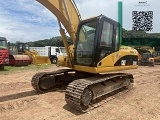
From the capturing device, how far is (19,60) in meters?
18.1

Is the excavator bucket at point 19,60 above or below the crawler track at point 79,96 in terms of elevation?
above

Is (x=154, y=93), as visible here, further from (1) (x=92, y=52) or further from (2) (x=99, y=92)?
(1) (x=92, y=52)

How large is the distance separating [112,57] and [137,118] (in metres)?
2.21

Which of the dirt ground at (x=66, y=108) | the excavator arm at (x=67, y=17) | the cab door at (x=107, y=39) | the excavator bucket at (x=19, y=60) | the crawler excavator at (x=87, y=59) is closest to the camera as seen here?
the dirt ground at (x=66, y=108)

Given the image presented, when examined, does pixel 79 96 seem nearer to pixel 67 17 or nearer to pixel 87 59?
pixel 87 59

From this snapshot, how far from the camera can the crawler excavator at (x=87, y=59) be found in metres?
5.74

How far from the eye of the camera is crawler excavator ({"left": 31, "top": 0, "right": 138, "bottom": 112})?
5738 mm

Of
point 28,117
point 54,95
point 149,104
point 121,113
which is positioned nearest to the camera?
point 28,117

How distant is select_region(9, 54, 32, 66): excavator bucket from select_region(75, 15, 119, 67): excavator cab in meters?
12.1

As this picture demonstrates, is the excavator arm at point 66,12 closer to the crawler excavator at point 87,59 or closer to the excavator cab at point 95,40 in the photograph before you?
the crawler excavator at point 87,59

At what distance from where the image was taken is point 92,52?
20.5ft

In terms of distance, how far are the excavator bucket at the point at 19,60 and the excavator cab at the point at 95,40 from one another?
12131mm

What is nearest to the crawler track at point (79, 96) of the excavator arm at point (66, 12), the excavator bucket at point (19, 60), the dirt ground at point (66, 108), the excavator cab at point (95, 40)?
the dirt ground at point (66, 108)

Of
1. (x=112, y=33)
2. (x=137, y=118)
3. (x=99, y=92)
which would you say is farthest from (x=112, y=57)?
(x=137, y=118)
